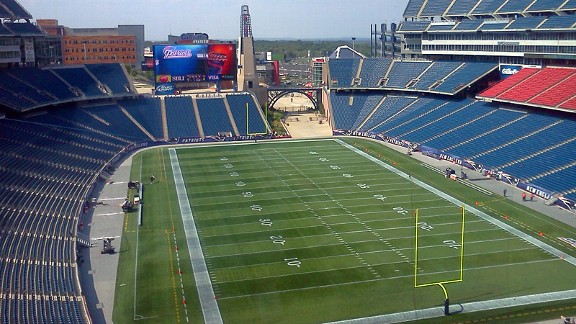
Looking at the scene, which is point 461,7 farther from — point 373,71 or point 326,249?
point 326,249

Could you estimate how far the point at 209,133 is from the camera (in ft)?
198

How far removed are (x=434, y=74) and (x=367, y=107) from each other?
26.3ft

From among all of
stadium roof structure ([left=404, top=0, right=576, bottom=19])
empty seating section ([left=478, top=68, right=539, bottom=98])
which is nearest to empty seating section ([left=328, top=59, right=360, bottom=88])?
stadium roof structure ([left=404, top=0, right=576, bottom=19])

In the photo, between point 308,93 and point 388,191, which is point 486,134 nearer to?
point 388,191

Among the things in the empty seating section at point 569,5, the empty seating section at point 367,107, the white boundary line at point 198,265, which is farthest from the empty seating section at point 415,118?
the white boundary line at point 198,265

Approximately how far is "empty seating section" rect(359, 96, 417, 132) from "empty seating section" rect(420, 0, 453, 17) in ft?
40.5

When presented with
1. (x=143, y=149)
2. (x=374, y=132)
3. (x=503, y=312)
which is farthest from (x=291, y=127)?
(x=503, y=312)

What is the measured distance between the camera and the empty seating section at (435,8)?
69375 mm

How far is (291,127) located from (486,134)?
24656mm

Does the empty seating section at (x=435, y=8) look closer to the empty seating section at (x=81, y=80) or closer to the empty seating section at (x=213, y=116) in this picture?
the empty seating section at (x=213, y=116)

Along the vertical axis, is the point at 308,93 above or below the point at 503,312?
above

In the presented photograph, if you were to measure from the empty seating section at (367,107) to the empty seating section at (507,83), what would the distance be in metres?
13.9

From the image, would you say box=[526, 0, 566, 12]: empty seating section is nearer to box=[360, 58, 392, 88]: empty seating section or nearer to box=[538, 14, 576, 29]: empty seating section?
box=[538, 14, 576, 29]: empty seating section

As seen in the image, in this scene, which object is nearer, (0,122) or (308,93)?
(0,122)
